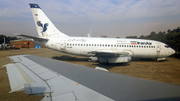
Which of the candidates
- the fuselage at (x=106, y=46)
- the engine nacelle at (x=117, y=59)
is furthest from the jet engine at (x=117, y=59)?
the fuselage at (x=106, y=46)

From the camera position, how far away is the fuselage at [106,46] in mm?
10383

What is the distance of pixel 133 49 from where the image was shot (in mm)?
10492

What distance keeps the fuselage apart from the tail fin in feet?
3.28

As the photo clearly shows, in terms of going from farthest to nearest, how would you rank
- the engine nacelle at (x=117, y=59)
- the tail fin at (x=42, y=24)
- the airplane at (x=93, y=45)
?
1. the tail fin at (x=42, y=24)
2. the airplane at (x=93, y=45)
3. the engine nacelle at (x=117, y=59)

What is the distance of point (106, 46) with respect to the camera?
10.4m

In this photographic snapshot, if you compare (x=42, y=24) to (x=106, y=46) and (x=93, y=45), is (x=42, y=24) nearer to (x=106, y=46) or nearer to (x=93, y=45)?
(x=93, y=45)

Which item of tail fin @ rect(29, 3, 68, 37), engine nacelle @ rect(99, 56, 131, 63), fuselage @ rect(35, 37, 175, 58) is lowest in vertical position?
engine nacelle @ rect(99, 56, 131, 63)

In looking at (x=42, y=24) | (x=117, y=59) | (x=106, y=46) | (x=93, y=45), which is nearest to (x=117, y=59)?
(x=117, y=59)

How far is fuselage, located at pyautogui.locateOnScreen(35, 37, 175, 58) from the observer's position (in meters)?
10.4

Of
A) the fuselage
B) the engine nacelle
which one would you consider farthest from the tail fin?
the engine nacelle

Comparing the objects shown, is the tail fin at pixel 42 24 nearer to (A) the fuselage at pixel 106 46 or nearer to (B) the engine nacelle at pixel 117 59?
(A) the fuselage at pixel 106 46

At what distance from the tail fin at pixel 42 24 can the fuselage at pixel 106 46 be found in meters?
1.00

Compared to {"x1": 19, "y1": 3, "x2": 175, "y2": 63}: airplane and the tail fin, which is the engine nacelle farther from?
the tail fin

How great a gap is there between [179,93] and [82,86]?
1.43 m
